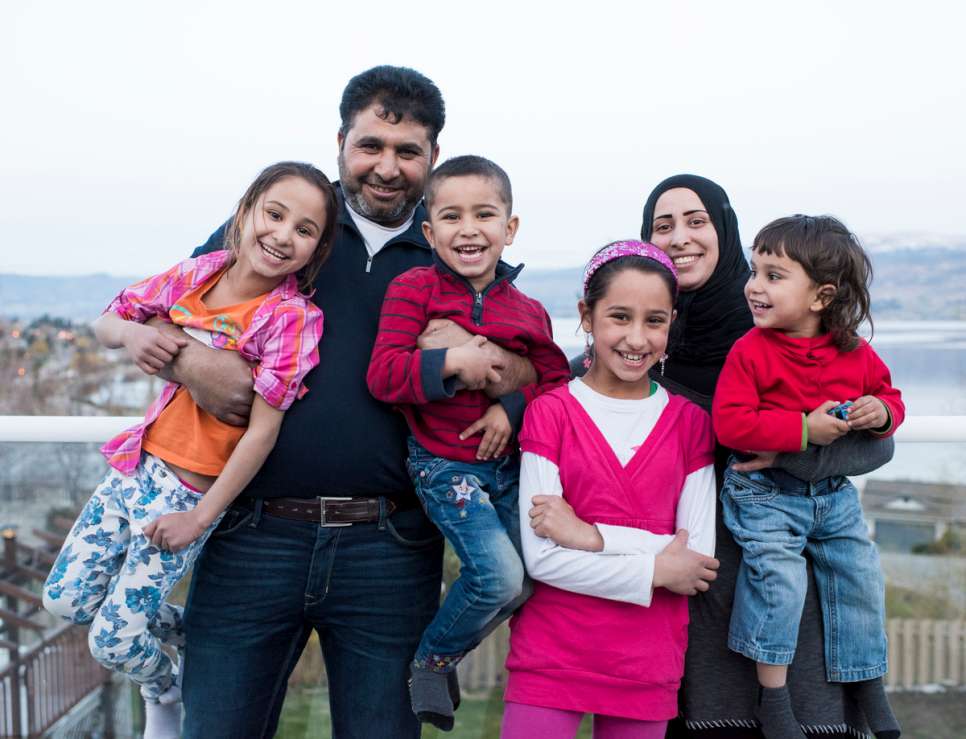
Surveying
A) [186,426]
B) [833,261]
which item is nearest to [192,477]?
[186,426]

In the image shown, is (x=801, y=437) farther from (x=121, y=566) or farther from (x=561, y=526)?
(x=121, y=566)

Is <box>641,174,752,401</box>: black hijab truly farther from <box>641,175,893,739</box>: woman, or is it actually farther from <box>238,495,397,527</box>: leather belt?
<box>238,495,397,527</box>: leather belt

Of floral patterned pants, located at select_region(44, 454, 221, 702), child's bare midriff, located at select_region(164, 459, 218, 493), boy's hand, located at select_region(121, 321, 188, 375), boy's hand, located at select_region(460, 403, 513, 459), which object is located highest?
boy's hand, located at select_region(121, 321, 188, 375)

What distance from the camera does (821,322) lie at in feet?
5.55

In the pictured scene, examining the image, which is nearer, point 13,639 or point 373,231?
point 373,231

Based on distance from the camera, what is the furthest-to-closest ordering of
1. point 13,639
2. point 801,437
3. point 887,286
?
point 887,286, point 13,639, point 801,437

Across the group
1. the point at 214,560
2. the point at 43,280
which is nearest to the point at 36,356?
the point at 43,280

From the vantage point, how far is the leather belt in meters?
1.82

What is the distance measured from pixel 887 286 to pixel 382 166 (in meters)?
10.8

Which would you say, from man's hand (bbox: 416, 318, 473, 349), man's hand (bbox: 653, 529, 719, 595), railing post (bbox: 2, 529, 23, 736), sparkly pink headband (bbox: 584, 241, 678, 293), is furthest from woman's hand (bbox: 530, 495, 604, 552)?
railing post (bbox: 2, 529, 23, 736)

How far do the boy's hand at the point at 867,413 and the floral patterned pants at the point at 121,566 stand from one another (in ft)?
4.28

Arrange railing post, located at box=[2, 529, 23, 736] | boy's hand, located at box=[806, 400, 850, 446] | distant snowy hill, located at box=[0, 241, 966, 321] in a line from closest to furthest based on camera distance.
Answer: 1. boy's hand, located at box=[806, 400, 850, 446]
2. railing post, located at box=[2, 529, 23, 736]
3. distant snowy hill, located at box=[0, 241, 966, 321]

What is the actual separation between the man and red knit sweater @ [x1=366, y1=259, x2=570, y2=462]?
5 centimetres

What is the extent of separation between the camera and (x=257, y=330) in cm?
175
